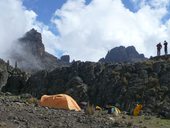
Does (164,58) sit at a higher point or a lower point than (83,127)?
higher

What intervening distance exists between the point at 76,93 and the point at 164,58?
12.5 meters

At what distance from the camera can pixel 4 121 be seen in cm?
2256

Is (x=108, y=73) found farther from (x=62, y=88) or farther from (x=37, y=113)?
(x=37, y=113)

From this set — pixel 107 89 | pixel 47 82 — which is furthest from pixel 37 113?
pixel 47 82

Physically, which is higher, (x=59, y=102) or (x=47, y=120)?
(x=59, y=102)

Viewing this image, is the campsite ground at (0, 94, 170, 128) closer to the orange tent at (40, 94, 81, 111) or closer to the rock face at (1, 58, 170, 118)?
the orange tent at (40, 94, 81, 111)

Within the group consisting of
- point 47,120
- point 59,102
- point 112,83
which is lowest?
point 47,120

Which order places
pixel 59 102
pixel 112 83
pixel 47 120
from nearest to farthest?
1. pixel 47 120
2. pixel 59 102
3. pixel 112 83

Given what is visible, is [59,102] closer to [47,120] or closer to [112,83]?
[47,120]

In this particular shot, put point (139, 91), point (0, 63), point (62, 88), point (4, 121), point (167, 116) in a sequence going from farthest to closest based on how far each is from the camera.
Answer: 1. point (0, 63)
2. point (62, 88)
3. point (139, 91)
4. point (167, 116)
5. point (4, 121)

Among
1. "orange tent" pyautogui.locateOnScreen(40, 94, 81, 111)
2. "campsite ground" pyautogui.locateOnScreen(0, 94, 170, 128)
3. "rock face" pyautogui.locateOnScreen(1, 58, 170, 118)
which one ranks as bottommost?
"campsite ground" pyautogui.locateOnScreen(0, 94, 170, 128)

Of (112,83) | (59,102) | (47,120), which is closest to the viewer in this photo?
(47,120)

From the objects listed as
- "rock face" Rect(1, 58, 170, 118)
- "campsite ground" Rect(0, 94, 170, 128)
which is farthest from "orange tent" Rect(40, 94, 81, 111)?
"rock face" Rect(1, 58, 170, 118)

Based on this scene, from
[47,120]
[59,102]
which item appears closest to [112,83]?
[59,102]
